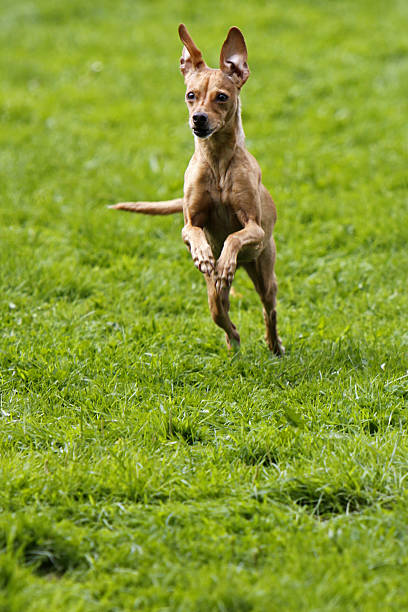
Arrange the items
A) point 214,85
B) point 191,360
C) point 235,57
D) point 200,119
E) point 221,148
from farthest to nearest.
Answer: point 191,360 < point 221,148 < point 235,57 < point 214,85 < point 200,119

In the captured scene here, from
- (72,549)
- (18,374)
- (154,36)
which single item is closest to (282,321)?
(18,374)

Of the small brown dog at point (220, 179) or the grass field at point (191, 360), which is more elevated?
the small brown dog at point (220, 179)

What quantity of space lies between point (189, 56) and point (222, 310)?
157cm

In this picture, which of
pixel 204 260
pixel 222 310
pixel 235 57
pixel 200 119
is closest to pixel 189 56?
pixel 235 57

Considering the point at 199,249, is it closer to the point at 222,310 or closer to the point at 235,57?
the point at 222,310

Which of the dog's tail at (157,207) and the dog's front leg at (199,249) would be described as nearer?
the dog's front leg at (199,249)

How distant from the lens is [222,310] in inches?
195

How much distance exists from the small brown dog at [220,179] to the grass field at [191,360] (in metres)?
0.86

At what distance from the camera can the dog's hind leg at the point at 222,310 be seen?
4.86 metres

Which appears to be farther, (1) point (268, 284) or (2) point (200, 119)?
(1) point (268, 284)

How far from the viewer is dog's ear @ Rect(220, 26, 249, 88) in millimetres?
4586

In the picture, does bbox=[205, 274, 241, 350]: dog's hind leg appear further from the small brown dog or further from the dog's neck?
the dog's neck

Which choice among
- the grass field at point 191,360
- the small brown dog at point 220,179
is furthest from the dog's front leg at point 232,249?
the grass field at point 191,360

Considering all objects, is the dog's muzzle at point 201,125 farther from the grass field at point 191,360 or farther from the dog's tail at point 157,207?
the grass field at point 191,360
